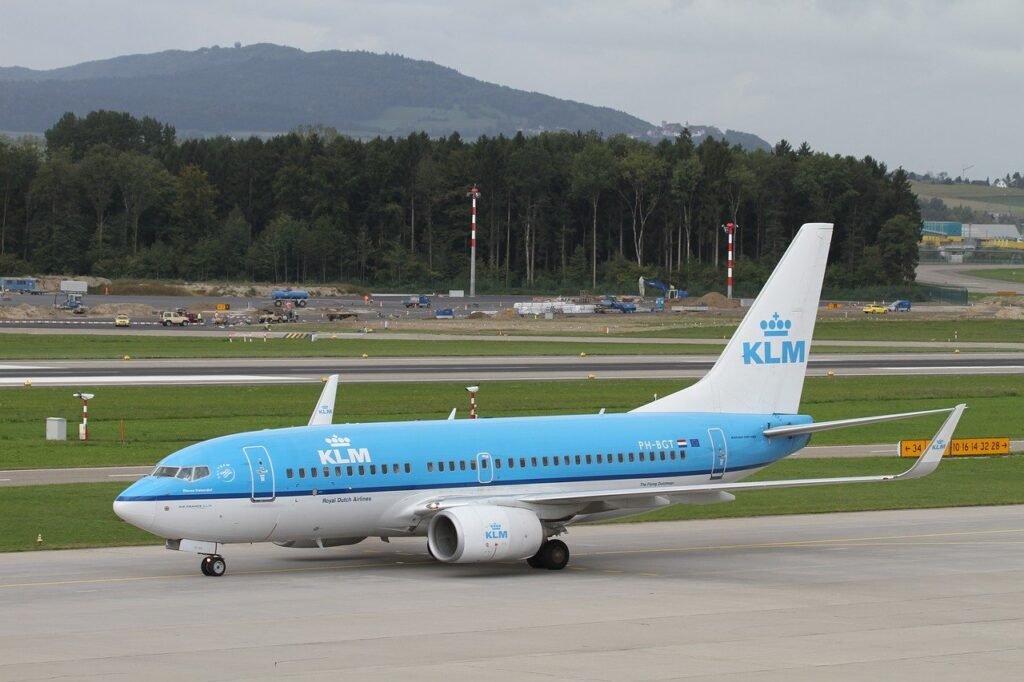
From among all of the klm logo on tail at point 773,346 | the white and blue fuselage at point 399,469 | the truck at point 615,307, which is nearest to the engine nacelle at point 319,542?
the white and blue fuselage at point 399,469

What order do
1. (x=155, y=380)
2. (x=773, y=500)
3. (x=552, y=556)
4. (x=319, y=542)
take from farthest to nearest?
(x=155, y=380)
(x=773, y=500)
(x=552, y=556)
(x=319, y=542)

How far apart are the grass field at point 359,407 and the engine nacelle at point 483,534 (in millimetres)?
21612

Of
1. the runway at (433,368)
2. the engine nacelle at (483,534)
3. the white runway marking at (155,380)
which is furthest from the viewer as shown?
the runway at (433,368)

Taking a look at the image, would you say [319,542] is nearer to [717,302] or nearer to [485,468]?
[485,468]

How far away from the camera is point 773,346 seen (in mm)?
40125

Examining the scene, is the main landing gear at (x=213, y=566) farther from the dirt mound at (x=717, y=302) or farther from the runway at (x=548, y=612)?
the dirt mound at (x=717, y=302)

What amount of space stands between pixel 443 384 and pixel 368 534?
4334cm

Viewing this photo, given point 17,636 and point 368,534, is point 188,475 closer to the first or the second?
point 368,534

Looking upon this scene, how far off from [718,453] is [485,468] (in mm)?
7010

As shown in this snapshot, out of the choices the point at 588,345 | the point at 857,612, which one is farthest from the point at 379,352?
the point at 857,612

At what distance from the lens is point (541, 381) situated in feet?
263

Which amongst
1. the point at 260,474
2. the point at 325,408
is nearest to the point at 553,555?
the point at 260,474

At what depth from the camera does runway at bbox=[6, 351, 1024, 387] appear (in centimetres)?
7924

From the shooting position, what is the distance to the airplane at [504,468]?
32.3m
